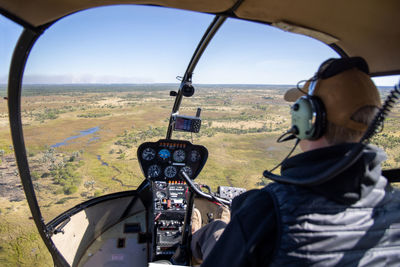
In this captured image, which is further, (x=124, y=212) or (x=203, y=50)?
(x=124, y=212)

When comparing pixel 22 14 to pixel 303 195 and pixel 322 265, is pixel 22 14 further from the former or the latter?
pixel 322 265

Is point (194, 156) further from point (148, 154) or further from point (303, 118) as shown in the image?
point (303, 118)

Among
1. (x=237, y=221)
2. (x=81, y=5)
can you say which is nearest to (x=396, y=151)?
(x=237, y=221)

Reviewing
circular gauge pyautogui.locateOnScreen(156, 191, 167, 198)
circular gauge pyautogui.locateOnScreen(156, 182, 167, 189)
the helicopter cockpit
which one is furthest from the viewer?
circular gauge pyautogui.locateOnScreen(156, 182, 167, 189)

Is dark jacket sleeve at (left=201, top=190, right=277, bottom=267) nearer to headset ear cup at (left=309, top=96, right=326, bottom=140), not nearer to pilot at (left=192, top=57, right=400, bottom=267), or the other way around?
pilot at (left=192, top=57, right=400, bottom=267)

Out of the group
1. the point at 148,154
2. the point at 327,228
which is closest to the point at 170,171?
the point at 148,154

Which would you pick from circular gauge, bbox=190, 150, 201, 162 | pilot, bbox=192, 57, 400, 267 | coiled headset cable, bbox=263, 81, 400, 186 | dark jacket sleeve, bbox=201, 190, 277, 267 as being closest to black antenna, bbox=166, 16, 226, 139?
circular gauge, bbox=190, 150, 201, 162
